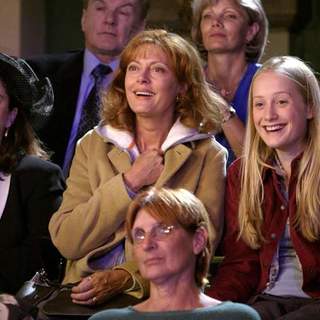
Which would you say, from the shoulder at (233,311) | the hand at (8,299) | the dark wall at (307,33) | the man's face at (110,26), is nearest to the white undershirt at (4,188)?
the hand at (8,299)

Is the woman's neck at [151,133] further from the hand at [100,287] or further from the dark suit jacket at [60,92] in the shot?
the dark suit jacket at [60,92]

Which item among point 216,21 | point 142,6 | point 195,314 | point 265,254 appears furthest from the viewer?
point 142,6

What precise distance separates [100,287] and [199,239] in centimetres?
50

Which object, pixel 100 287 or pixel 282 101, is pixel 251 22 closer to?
pixel 282 101

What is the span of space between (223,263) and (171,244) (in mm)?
693

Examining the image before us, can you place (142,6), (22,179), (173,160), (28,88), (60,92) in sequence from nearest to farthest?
1. (173,160)
2. (22,179)
3. (28,88)
4. (60,92)
5. (142,6)

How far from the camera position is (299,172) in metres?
3.27

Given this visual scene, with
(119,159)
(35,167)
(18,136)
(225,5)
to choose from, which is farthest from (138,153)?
(225,5)

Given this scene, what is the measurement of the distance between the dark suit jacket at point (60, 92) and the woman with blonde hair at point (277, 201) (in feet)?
3.11

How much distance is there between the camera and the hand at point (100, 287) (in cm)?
310

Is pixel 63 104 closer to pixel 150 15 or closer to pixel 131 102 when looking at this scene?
pixel 131 102

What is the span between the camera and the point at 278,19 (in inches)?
203

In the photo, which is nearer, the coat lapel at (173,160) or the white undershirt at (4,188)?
the coat lapel at (173,160)

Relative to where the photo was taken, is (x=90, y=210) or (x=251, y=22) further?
(x=251, y=22)
